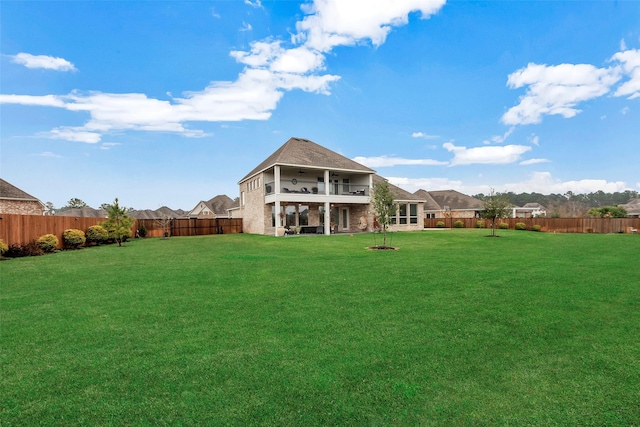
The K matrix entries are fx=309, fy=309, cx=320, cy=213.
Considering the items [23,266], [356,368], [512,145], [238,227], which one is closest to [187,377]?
[356,368]

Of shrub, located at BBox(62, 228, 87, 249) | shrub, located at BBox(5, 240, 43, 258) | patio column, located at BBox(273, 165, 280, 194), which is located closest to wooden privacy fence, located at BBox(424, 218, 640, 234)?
patio column, located at BBox(273, 165, 280, 194)

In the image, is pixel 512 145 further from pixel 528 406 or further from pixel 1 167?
pixel 1 167

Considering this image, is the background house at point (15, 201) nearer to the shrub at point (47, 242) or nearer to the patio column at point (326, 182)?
the shrub at point (47, 242)

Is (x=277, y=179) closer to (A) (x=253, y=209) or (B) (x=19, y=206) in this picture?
(A) (x=253, y=209)

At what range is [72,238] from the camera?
57.1ft

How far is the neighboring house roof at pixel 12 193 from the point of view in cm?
2682

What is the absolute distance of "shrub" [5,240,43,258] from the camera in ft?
45.8

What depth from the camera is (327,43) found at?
1939 centimetres

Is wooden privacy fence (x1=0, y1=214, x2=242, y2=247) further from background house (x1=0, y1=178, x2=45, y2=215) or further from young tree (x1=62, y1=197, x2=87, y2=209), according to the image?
young tree (x1=62, y1=197, x2=87, y2=209)

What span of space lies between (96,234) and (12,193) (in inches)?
606

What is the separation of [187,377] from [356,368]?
5.80 ft

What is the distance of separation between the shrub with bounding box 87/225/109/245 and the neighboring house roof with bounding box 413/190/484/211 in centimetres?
3871

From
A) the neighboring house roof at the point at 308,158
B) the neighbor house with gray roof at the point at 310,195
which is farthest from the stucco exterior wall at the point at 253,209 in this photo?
the neighboring house roof at the point at 308,158

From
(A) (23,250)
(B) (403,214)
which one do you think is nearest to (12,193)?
(A) (23,250)
